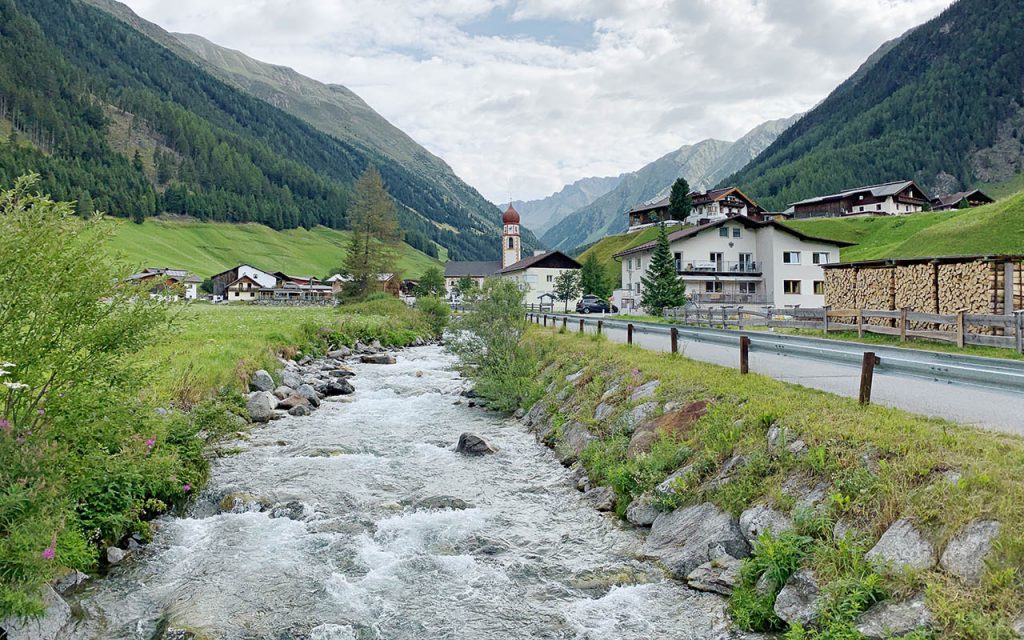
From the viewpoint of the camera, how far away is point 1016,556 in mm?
5223

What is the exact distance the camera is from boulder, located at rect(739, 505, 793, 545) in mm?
7548

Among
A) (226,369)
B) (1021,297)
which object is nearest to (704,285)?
(1021,297)

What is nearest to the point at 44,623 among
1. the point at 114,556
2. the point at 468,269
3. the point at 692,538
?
the point at 114,556

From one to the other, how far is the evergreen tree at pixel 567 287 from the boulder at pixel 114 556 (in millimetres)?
76490

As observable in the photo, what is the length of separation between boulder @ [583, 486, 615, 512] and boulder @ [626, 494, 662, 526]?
61 centimetres

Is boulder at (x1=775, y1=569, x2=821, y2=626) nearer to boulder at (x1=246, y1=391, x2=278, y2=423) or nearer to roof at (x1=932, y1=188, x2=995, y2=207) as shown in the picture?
boulder at (x1=246, y1=391, x2=278, y2=423)

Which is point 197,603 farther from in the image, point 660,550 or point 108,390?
point 660,550

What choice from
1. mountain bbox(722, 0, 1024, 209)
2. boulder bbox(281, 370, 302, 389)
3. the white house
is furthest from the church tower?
boulder bbox(281, 370, 302, 389)

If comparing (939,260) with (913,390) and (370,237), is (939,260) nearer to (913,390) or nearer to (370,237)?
(913,390)

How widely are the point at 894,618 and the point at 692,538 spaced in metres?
3.31

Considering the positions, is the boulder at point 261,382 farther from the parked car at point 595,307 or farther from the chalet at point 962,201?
the chalet at point 962,201

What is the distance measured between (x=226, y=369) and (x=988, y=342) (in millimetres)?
24128

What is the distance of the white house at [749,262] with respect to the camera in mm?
62031

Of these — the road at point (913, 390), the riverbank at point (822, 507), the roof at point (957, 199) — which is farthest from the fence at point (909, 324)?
the roof at point (957, 199)
